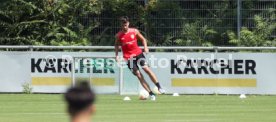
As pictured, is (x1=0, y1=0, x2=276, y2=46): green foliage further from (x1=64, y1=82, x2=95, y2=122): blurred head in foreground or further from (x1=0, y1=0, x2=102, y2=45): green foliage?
(x1=64, y1=82, x2=95, y2=122): blurred head in foreground

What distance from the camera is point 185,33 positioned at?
32.1m

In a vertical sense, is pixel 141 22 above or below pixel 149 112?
above

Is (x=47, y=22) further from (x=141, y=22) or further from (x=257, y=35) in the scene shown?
(x=257, y=35)

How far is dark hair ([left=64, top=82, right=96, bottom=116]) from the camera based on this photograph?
4840mm

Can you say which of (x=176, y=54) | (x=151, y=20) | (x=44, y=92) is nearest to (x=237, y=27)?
(x=151, y=20)

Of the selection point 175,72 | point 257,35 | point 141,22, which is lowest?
point 175,72

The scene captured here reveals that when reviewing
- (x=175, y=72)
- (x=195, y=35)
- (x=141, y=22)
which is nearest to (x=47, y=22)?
(x=141, y=22)

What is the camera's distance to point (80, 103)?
4.84 metres

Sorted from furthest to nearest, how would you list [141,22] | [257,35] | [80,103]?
[141,22]
[257,35]
[80,103]

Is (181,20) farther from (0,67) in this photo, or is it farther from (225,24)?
(0,67)

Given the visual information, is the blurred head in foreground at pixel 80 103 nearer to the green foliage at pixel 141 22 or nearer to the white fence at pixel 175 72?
the white fence at pixel 175 72

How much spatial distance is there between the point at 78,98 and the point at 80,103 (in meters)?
0.03

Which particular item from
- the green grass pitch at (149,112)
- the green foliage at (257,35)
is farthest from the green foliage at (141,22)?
the green grass pitch at (149,112)

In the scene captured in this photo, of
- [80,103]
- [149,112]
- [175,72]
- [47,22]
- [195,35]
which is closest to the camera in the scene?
[80,103]
